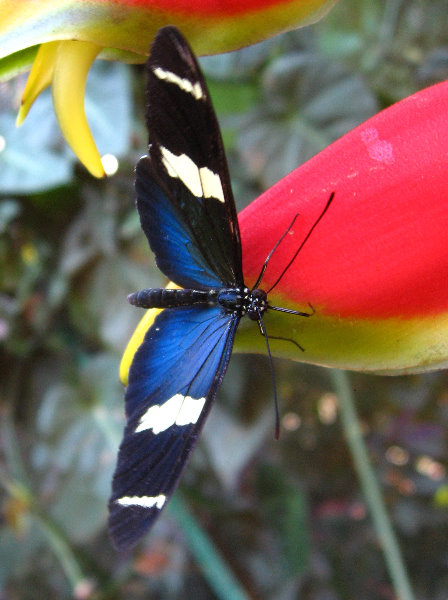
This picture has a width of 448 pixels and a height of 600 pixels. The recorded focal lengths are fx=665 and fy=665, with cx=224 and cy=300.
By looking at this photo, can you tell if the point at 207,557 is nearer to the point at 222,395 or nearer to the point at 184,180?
the point at 222,395

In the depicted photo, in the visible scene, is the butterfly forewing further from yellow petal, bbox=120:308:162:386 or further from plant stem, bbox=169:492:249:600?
plant stem, bbox=169:492:249:600

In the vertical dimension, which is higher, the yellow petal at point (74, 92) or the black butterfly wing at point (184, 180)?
the yellow petal at point (74, 92)

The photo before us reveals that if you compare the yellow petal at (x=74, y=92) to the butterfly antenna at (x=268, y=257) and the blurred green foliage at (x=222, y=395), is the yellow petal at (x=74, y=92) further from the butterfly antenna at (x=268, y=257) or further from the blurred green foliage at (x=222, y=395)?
the blurred green foliage at (x=222, y=395)

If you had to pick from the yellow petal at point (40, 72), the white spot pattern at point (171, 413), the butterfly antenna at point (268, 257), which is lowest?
the white spot pattern at point (171, 413)

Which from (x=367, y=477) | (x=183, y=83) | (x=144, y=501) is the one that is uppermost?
(x=183, y=83)

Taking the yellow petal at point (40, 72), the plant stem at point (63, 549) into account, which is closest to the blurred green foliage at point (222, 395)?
the plant stem at point (63, 549)

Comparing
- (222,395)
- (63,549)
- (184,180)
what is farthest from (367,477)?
(184,180)

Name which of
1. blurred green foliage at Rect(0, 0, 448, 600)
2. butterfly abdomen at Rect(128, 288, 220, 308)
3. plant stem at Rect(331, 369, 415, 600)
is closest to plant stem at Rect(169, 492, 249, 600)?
blurred green foliage at Rect(0, 0, 448, 600)
